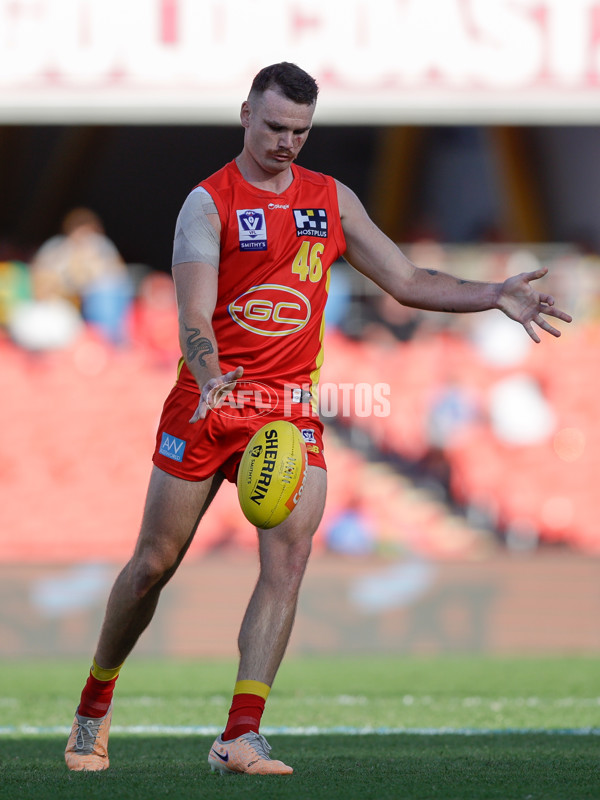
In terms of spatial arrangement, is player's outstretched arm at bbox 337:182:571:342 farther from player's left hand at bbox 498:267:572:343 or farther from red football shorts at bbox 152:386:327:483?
red football shorts at bbox 152:386:327:483

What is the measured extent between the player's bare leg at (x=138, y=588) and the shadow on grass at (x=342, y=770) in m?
0.13

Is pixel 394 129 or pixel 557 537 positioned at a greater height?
pixel 394 129

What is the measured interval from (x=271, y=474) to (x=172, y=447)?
20.5 inches

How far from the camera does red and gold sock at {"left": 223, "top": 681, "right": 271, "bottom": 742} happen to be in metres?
4.46

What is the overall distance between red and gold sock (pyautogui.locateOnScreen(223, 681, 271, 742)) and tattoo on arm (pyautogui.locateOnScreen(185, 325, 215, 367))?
44.5 inches

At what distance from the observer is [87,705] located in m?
4.98

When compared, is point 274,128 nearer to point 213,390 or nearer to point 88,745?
point 213,390

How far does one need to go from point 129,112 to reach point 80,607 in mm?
4502

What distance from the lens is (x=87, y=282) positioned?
41.6 feet

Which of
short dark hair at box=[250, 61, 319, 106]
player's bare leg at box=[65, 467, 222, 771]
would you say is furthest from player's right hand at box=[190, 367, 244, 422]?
short dark hair at box=[250, 61, 319, 106]

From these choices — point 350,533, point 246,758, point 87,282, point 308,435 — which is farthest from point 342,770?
point 87,282

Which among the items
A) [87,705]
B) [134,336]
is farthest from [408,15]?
[87,705]

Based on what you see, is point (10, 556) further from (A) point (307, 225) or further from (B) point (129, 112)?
(A) point (307, 225)

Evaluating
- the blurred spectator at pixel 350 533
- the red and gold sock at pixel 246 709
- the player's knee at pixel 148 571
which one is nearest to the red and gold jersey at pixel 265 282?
the player's knee at pixel 148 571
